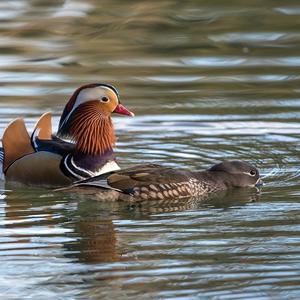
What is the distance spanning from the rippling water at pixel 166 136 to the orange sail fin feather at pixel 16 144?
0.38m

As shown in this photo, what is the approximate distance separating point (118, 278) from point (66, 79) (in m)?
7.25

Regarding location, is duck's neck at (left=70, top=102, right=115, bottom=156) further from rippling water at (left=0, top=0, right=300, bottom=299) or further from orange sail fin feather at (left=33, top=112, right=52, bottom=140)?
rippling water at (left=0, top=0, right=300, bottom=299)

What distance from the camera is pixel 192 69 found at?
15.3 metres

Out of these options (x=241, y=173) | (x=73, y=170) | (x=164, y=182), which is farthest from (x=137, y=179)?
(x=241, y=173)

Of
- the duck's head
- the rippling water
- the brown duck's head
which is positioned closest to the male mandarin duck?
the brown duck's head

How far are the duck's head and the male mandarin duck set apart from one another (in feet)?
2.90

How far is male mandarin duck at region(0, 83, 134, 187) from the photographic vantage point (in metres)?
10.8

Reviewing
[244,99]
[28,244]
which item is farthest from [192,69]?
[28,244]

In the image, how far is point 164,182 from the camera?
10.2 metres

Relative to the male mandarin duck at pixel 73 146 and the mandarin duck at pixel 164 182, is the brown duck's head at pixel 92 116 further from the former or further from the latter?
the mandarin duck at pixel 164 182

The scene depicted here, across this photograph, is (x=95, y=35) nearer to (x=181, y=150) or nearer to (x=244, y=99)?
(x=244, y=99)

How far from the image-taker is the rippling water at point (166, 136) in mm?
7910

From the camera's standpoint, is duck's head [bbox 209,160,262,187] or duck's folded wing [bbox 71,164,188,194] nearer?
duck's folded wing [bbox 71,164,188,194]

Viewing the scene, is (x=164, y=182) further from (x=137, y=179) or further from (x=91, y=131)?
(x=91, y=131)
